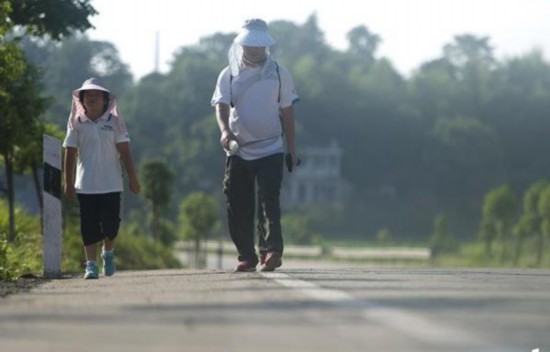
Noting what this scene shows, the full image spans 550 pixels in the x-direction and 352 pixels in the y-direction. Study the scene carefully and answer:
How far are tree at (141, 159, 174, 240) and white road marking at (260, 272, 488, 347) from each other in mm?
32087

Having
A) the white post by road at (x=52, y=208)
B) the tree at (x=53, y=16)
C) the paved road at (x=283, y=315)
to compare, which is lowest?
the paved road at (x=283, y=315)

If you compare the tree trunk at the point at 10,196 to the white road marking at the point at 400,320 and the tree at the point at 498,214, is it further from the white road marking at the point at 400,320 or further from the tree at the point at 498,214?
the tree at the point at 498,214

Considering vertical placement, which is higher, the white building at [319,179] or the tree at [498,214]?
the white building at [319,179]

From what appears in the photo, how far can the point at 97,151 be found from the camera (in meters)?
12.3

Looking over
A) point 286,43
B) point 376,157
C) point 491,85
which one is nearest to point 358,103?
point 376,157

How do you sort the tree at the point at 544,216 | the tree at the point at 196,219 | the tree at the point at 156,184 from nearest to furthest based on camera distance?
the tree at the point at 156,184 → the tree at the point at 196,219 → the tree at the point at 544,216

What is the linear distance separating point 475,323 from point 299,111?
429 feet

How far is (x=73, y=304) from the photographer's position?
343 inches

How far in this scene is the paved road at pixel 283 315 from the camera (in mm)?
6695

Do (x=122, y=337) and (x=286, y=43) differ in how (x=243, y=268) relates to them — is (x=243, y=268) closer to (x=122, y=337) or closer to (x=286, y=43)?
(x=122, y=337)

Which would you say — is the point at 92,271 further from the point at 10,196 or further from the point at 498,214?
the point at 498,214

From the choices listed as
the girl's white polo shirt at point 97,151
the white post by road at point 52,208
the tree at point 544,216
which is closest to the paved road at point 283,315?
the girl's white polo shirt at point 97,151

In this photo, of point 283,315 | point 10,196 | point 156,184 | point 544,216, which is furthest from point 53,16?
point 544,216

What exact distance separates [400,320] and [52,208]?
20.2 feet
